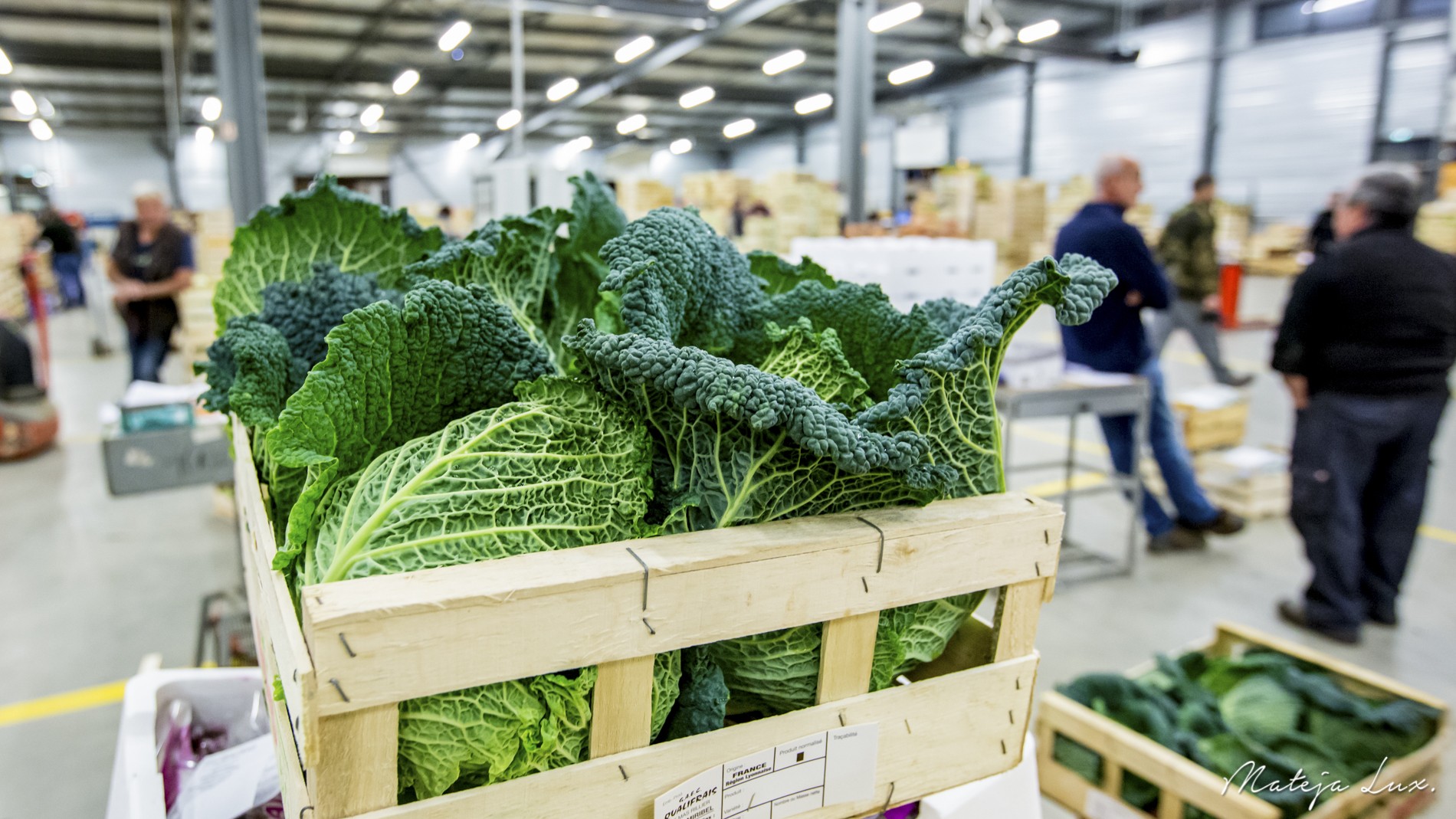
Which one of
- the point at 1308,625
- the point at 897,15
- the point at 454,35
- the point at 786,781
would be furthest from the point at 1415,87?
the point at 786,781

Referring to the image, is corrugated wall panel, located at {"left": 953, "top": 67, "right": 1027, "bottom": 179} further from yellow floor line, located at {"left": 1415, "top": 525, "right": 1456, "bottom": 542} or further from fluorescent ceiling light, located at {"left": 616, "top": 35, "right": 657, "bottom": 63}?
yellow floor line, located at {"left": 1415, "top": 525, "right": 1456, "bottom": 542}

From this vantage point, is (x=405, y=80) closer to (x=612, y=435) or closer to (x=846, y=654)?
(x=612, y=435)

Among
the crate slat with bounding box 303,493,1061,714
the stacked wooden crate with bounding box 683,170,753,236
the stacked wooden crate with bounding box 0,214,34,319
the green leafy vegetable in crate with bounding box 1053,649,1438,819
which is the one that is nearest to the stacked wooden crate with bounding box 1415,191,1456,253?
the stacked wooden crate with bounding box 683,170,753,236

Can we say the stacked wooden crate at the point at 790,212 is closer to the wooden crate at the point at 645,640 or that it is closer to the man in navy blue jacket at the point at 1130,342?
the man in navy blue jacket at the point at 1130,342

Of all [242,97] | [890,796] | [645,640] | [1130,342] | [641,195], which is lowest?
[890,796]

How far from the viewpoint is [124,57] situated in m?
15.3

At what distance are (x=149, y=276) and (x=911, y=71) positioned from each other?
12099 millimetres

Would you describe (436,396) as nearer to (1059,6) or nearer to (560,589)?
(560,589)

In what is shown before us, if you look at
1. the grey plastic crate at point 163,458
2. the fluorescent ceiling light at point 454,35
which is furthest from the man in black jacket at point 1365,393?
the fluorescent ceiling light at point 454,35

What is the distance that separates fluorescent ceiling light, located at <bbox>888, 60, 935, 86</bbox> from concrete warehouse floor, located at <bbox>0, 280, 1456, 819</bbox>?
10569 mm

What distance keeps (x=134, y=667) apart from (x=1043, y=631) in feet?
11.2

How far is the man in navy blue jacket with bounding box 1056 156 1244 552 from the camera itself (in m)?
4.05

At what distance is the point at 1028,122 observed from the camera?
17281mm

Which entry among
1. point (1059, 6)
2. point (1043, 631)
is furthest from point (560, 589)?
point (1059, 6)
